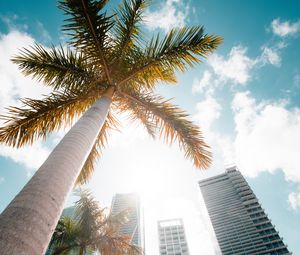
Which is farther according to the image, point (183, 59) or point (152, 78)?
point (152, 78)

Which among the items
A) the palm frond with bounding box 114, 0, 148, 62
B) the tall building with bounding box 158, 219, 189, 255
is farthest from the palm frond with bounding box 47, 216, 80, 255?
the tall building with bounding box 158, 219, 189, 255

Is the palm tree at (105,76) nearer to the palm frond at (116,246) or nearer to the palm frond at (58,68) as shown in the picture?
the palm frond at (58,68)

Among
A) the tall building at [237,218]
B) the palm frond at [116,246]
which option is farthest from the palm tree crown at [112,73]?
the tall building at [237,218]

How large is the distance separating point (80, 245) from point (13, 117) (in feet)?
33.6

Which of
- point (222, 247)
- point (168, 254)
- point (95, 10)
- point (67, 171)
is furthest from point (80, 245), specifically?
point (168, 254)

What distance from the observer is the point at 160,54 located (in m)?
5.37

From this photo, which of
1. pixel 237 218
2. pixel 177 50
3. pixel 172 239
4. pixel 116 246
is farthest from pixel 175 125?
pixel 172 239

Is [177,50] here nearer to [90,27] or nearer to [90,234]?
[90,27]

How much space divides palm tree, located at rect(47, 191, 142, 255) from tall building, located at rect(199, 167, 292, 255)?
10638 centimetres

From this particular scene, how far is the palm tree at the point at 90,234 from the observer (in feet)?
35.4

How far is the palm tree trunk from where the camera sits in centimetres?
156

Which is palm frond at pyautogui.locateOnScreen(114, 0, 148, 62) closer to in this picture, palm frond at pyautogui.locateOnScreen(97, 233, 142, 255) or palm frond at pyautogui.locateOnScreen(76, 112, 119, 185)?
palm frond at pyautogui.locateOnScreen(76, 112, 119, 185)

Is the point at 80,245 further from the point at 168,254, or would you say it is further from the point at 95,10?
the point at 168,254

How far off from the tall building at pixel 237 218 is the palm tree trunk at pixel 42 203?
11545 centimetres
